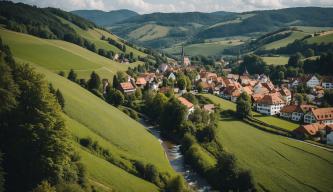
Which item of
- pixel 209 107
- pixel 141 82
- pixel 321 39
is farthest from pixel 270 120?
pixel 321 39

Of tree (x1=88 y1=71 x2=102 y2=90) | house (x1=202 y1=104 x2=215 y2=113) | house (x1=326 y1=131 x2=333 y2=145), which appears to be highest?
tree (x1=88 y1=71 x2=102 y2=90)

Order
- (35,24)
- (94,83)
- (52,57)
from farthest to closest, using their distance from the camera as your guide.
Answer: (35,24)
(52,57)
(94,83)

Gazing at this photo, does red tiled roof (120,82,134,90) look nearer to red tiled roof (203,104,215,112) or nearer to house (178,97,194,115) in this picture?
house (178,97,194,115)

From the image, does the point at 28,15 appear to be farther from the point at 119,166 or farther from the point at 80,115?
the point at 119,166

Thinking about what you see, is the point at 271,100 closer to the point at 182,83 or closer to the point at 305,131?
the point at 305,131

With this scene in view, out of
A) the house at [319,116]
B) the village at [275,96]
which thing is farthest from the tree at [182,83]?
the house at [319,116]

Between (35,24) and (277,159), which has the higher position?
(35,24)

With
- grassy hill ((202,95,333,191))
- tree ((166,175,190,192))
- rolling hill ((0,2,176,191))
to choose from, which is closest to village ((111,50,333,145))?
grassy hill ((202,95,333,191))
